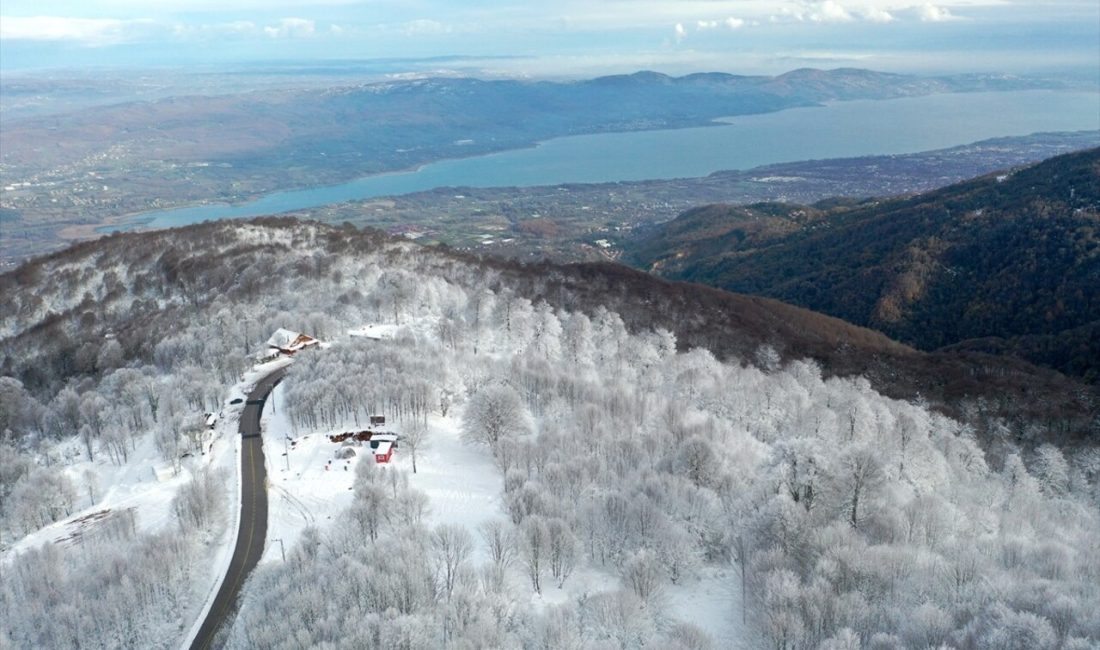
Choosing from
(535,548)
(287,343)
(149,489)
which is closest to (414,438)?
(535,548)

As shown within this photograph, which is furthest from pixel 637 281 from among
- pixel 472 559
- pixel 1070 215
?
pixel 1070 215

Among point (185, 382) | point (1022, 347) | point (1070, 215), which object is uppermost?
point (1070, 215)

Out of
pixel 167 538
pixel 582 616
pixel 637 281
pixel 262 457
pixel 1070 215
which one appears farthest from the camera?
pixel 1070 215

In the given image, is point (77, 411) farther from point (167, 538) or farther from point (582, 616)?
point (582, 616)

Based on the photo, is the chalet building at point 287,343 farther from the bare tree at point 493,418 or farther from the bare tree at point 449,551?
the bare tree at point 449,551

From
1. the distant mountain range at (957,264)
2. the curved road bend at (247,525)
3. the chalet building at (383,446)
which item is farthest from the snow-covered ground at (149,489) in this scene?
the distant mountain range at (957,264)

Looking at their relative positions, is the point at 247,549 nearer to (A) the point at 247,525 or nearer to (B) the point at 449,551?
(A) the point at 247,525

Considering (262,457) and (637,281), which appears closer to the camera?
(262,457)
